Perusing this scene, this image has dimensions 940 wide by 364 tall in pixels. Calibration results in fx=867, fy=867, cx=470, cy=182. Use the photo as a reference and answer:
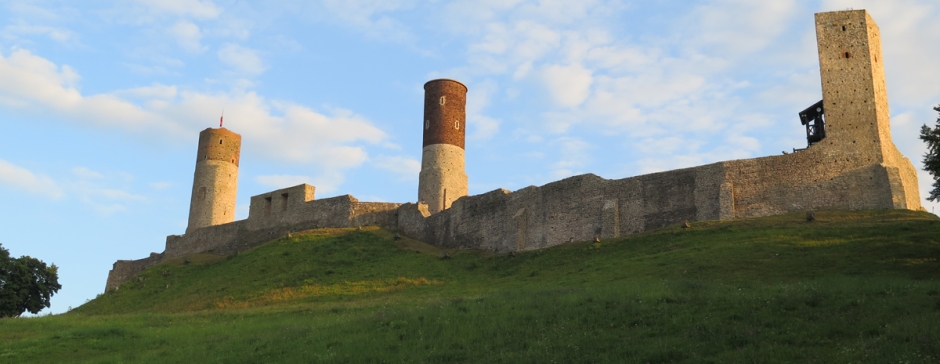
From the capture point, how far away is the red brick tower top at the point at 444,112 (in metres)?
59.0

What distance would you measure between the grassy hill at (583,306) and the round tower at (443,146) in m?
11.1

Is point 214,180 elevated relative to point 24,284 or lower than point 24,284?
elevated

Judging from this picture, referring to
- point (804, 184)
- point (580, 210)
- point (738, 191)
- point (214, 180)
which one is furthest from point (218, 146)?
point (804, 184)

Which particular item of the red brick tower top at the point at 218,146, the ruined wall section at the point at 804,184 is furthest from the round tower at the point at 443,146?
the ruined wall section at the point at 804,184

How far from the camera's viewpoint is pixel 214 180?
66000mm

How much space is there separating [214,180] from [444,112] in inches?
764

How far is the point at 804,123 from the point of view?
46.3m

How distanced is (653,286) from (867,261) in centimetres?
805

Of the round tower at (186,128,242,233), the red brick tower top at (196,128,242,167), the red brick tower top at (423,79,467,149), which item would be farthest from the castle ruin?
the red brick tower top at (196,128,242,167)

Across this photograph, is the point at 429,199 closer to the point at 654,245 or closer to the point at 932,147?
the point at 654,245

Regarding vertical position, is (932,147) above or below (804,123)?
below

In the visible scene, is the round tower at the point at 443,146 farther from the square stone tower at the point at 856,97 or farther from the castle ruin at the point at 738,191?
the square stone tower at the point at 856,97

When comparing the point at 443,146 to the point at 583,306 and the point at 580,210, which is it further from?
the point at 583,306

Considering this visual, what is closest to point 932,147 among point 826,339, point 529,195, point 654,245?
point 654,245
